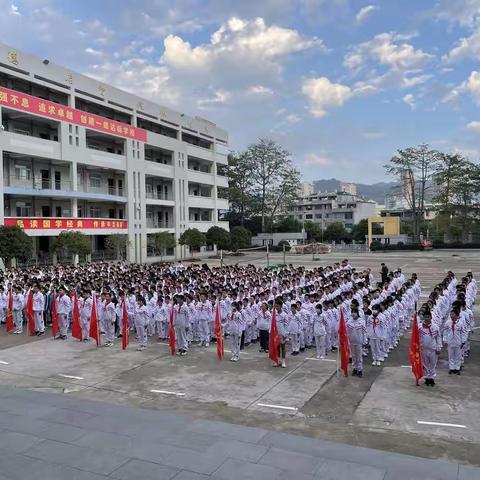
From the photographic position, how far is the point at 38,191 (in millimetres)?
33031

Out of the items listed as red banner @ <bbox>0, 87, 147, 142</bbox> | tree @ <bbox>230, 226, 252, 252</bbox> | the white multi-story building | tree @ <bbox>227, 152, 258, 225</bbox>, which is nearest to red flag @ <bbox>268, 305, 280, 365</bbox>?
the white multi-story building

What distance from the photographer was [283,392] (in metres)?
A: 8.89

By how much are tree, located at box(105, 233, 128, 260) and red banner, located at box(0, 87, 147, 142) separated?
8.04m

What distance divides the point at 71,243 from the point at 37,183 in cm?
634

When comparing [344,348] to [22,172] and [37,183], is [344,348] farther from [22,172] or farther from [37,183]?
[37,183]

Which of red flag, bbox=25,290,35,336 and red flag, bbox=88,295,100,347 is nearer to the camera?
red flag, bbox=88,295,100,347

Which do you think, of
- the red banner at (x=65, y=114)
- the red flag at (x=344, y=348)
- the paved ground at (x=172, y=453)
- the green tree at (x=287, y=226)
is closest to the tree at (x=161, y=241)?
the red banner at (x=65, y=114)

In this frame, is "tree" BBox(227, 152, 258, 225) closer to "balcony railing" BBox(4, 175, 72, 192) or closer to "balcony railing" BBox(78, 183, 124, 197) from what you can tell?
"balcony railing" BBox(78, 183, 124, 197)

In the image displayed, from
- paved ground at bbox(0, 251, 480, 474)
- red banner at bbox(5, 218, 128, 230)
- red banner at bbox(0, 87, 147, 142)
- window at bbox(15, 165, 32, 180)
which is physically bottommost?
paved ground at bbox(0, 251, 480, 474)

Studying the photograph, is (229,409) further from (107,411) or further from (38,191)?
(38,191)

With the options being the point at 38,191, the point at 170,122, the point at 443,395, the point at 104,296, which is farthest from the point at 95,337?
the point at 170,122

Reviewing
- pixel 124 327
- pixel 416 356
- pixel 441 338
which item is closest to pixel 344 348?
pixel 416 356

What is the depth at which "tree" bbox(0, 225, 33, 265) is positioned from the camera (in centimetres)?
2611

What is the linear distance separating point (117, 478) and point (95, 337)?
7666 millimetres
